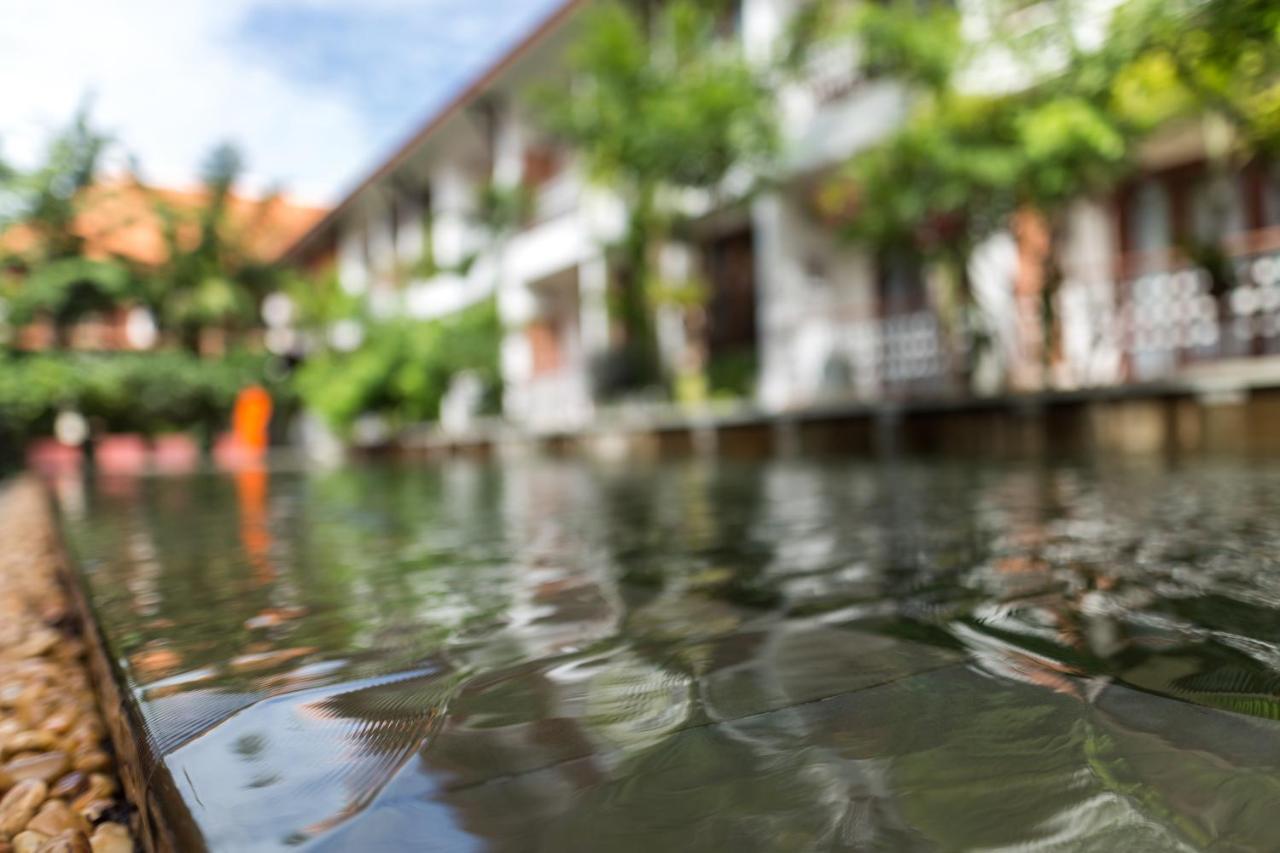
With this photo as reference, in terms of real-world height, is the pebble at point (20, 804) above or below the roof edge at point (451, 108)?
below

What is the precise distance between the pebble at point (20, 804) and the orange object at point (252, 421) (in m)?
19.1

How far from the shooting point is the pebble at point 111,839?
71 centimetres

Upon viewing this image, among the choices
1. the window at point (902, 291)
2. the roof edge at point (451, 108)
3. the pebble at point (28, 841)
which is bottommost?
the pebble at point (28, 841)

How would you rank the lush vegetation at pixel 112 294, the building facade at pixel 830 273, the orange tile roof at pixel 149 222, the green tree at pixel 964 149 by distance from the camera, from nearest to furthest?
the lush vegetation at pixel 112 294 → the green tree at pixel 964 149 → the orange tile roof at pixel 149 222 → the building facade at pixel 830 273

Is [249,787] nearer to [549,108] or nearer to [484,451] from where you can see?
[549,108]

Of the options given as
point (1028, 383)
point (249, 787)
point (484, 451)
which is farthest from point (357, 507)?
point (484, 451)

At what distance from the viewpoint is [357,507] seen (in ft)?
13.2

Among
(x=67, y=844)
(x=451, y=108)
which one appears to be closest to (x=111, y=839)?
(x=67, y=844)

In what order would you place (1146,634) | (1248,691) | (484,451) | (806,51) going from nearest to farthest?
(1248,691), (1146,634), (806,51), (484,451)

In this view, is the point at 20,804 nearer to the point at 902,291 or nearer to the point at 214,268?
the point at 902,291

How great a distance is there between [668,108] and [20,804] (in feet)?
29.7

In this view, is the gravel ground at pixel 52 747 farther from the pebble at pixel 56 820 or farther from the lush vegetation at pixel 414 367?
the lush vegetation at pixel 414 367

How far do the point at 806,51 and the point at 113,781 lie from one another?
33.3ft

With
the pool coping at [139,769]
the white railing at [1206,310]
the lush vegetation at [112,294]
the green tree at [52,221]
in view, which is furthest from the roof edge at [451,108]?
the pool coping at [139,769]
